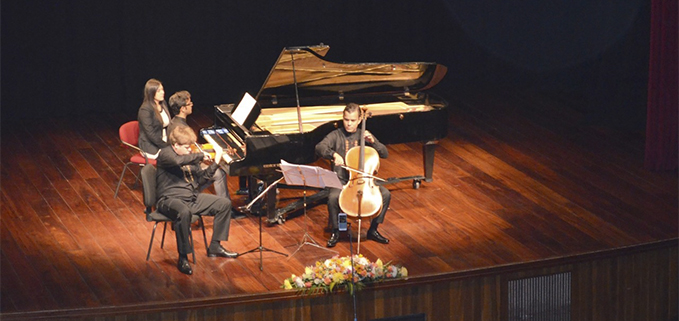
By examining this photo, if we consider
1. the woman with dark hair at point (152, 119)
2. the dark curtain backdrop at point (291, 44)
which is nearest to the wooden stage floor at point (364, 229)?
the dark curtain backdrop at point (291, 44)

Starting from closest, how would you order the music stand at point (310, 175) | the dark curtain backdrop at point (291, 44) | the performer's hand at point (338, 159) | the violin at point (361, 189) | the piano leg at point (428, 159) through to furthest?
the music stand at point (310, 175), the violin at point (361, 189), the performer's hand at point (338, 159), the piano leg at point (428, 159), the dark curtain backdrop at point (291, 44)

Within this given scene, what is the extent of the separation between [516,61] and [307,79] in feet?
13.9

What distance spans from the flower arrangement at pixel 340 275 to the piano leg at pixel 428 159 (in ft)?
5.93

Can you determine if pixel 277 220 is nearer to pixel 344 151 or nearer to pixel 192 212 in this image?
pixel 344 151

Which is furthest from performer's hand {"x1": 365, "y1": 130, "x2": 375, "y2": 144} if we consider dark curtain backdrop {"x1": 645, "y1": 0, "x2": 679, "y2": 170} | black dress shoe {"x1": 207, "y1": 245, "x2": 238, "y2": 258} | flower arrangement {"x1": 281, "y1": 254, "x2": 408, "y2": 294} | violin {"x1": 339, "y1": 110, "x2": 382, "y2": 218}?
dark curtain backdrop {"x1": 645, "y1": 0, "x2": 679, "y2": 170}

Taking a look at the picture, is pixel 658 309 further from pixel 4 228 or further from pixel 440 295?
pixel 4 228

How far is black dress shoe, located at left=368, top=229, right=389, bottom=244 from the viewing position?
7.68 metres

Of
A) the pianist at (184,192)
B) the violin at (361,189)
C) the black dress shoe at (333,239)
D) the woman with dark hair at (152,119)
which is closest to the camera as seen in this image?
the pianist at (184,192)

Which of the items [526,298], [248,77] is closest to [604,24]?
[248,77]

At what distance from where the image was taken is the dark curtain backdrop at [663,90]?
366 inches

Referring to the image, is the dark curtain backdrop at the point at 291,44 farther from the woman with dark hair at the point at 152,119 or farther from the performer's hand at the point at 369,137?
the performer's hand at the point at 369,137

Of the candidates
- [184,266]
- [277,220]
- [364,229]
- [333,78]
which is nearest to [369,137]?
[364,229]

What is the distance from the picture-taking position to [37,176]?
8883mm

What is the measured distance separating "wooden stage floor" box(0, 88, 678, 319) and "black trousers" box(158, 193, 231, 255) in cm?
21
